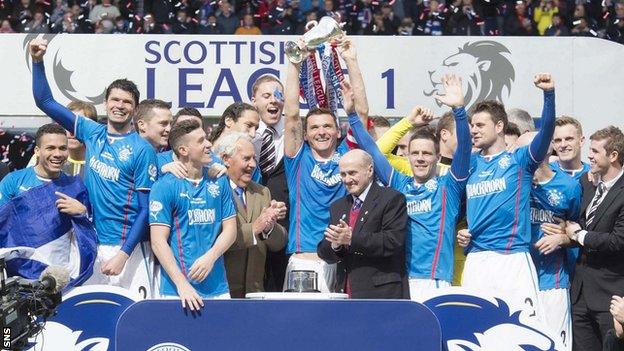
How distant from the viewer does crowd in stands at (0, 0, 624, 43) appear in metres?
17.4

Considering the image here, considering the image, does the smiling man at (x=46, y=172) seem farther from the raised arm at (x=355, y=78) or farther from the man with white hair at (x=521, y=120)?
the man with white hair at (x=521, y=120)

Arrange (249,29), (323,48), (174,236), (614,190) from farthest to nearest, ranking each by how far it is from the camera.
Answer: (249,29) < (323,48) < (614,190) < (174,236)

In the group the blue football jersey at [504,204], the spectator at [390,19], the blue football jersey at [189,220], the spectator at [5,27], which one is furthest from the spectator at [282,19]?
the blue football jersey at [189,220]

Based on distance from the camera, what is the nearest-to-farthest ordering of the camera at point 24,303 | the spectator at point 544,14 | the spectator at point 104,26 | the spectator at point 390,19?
the camera at point 24,303 < the spectator at point 104,26 < the spectator at point 390,19 < the spectator at point 544,14

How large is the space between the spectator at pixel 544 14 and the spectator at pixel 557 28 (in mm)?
166

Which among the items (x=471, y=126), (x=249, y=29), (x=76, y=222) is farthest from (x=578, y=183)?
(x=249, y=29)

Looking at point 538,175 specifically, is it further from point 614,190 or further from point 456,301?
point 456,301

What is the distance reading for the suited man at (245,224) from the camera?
822 centimetres

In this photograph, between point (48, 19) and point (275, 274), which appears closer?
point (275, 274)

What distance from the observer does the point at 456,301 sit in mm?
7281

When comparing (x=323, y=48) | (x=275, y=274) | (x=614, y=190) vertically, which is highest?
(x=323, y=48)

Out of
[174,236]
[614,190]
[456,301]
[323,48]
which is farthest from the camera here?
[323,48]

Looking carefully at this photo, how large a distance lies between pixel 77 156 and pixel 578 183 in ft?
11.8

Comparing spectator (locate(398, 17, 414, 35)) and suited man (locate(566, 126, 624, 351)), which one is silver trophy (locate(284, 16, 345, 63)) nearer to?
suited man (locate(566, 126, 624, 351))
